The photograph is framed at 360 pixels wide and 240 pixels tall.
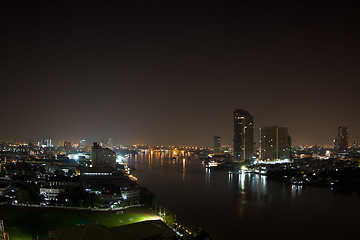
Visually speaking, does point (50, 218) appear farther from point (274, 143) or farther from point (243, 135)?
point (243, 135)

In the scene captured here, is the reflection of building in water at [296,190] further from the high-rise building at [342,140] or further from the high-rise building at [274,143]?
the high-rise building at [342,140]

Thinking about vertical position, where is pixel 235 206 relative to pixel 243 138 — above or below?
below

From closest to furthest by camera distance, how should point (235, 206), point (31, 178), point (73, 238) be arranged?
point (73, 238) → point (235, 206) → point (31, 178)

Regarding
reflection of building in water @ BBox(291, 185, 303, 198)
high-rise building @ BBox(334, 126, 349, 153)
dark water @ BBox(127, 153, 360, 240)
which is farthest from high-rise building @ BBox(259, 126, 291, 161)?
dark water @ BBox(127, 153, 360, 240)

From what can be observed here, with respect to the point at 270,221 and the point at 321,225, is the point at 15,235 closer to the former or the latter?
the point at 270,221

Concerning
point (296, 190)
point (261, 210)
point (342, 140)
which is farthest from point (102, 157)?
point (342, 140)

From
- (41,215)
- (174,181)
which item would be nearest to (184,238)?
(41,215)

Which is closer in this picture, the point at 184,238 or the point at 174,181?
the point at 184,238
